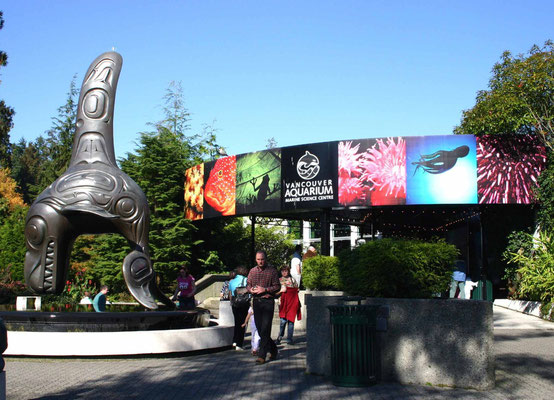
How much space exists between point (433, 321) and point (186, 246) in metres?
22.7

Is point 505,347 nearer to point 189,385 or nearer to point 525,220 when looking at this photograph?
point 189,385

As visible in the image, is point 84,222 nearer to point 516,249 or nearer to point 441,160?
point 441,160

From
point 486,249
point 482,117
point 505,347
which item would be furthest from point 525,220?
point 505,347

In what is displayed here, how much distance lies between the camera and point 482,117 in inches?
922

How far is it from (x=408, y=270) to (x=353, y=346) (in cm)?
150

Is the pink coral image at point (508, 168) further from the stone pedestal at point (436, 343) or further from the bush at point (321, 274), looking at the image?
the stone pedestal at point (436, 343)

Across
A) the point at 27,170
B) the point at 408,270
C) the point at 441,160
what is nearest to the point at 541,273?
the point at 441,160

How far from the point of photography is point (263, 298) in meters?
9.95

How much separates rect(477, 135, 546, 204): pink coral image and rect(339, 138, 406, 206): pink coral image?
2954 mm

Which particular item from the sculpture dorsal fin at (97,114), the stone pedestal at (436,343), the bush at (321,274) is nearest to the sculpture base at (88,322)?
the sculpture dorsal fin at (97,114)

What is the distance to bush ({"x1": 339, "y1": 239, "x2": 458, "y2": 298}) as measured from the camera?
8.60 meters

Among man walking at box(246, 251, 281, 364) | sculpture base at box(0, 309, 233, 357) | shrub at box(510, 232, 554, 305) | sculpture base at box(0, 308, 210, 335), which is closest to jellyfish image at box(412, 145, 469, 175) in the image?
shrub at box(510, 232, 554, 305)

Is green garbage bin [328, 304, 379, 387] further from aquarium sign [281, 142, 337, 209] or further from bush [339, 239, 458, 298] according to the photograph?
aquarium sign [281, 142, 337, 209]

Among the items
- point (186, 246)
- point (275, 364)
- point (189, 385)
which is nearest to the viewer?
point (189, 385)
